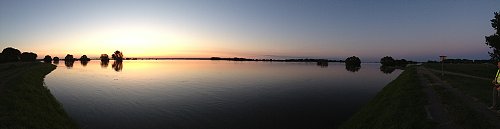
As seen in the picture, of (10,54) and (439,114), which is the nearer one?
(439,114)

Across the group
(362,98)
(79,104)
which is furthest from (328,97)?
(79,104)

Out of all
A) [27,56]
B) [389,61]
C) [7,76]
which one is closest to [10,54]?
[27,56]

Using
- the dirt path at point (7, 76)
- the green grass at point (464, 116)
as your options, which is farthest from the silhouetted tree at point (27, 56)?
the green grass at point (464, 116)

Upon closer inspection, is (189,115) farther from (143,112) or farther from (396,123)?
(396,123)

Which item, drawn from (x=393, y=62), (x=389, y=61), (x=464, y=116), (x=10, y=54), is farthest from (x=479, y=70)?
(x=10, y=54)

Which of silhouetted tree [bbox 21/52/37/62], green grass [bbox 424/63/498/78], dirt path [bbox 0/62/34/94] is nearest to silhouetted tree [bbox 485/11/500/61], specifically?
green grass [bbox 424/63/498/78]

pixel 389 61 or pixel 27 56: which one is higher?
pixel 27 56

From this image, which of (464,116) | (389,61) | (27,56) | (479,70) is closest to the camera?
(464,116)

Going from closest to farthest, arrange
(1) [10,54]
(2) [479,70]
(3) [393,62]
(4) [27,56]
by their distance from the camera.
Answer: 1. (2) [479,70]
2. (1) [10,54]
3. (4) [27,56]
4. (3) [393,62]

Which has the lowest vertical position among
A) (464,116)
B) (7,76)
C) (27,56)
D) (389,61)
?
(464,116)

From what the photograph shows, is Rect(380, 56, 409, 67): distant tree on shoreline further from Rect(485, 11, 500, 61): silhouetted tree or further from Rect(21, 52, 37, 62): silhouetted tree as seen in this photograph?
Rect(21, 52, 37, 62): silhouetted tree

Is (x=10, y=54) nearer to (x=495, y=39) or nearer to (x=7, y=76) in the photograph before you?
(x=7, y=76)

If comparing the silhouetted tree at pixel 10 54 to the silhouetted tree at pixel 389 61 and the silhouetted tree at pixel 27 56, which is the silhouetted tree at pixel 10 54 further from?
the silhouetted tree at pixel 389 61

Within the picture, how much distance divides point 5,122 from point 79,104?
16.5m
